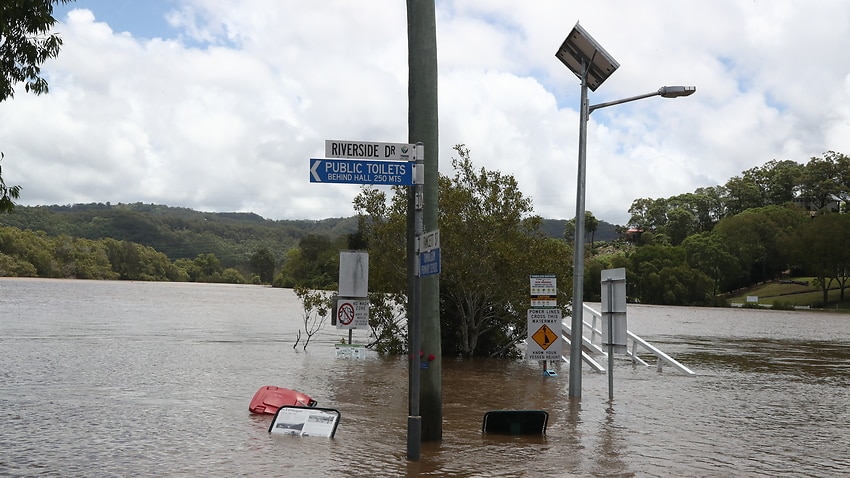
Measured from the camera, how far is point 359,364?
976 inches

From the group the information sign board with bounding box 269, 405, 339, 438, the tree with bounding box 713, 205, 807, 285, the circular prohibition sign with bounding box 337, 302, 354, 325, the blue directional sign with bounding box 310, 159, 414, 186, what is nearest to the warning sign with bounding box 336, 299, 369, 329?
the circular prohibition sign with bounding box 337, 302, 354, 325

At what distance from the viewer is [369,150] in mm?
10250

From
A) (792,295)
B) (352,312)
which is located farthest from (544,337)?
(792,295)

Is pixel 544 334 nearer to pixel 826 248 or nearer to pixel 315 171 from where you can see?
pixel 315 171

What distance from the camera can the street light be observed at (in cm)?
1638

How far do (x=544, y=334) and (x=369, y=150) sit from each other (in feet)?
30.2

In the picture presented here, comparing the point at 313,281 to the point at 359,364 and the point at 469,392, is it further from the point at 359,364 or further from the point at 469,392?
the point at 469,392

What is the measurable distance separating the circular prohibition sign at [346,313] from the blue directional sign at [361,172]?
15343mm

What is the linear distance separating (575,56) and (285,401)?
8.18 meters

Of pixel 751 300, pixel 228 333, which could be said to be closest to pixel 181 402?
pixel 228 333

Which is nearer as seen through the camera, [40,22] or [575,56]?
[40,22]

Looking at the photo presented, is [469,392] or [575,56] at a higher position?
[575,56]

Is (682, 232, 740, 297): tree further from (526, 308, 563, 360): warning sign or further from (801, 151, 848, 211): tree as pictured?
(526, 308, 563, 360): warning sign

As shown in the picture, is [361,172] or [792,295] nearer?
[361,172]
